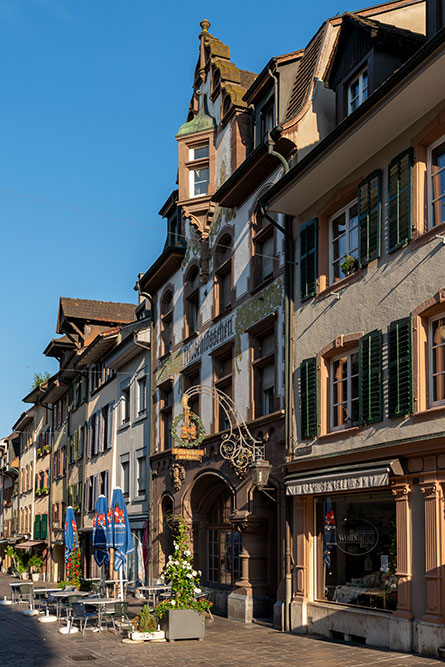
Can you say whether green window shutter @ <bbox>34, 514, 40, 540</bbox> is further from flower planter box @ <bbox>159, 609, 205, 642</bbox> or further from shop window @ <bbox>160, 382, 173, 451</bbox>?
flower planter box @ <bbox>159, 609, 205, 642</bbox>

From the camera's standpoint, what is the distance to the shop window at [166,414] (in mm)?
28469

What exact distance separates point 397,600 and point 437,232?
6059mm

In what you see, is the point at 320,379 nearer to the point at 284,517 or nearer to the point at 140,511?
the point at 284,517

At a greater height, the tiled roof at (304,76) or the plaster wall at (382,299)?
the tiled roof at (304,76)

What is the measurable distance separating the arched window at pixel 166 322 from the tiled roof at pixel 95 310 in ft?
51.6

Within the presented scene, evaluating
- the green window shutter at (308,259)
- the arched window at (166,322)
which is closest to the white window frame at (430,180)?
the green window shutter at (308,259)

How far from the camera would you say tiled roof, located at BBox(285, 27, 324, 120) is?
19359 millimetres

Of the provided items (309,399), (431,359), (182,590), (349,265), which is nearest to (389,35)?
(349,265)

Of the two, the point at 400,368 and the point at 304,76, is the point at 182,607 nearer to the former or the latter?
the point at 400,368

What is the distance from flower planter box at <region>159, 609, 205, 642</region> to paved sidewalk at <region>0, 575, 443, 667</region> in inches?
7.7

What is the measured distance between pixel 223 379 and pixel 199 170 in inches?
270

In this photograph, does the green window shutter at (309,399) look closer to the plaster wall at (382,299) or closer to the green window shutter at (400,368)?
the plaster wall at (382,299)

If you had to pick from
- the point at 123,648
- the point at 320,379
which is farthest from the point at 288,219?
the point at 123,648

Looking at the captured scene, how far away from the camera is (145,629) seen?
17156 millimetres
